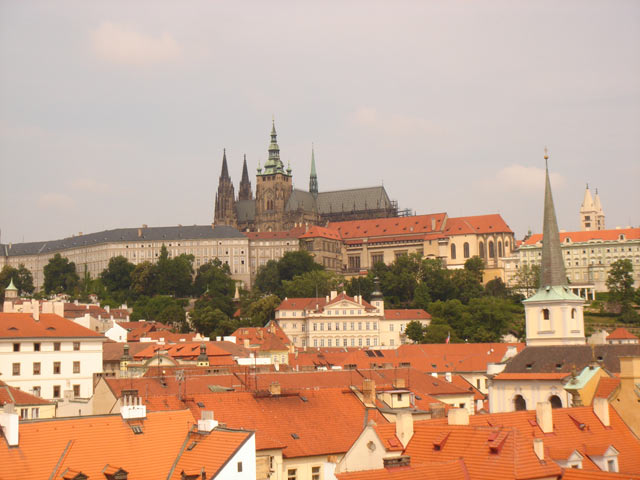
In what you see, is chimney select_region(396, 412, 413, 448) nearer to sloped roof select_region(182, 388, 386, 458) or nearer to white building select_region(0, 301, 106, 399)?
sloped roof select_region(182, 388, 386, 458)

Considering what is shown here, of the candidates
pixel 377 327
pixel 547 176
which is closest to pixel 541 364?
pixel 547 176

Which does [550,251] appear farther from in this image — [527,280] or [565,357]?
[527,280]

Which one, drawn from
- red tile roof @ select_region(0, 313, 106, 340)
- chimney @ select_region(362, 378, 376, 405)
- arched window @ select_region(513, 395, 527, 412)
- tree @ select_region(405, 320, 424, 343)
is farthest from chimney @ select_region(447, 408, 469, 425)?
tree @ select_region(405, 320, 424, 343)

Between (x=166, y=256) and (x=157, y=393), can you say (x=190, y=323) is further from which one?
(x=157, y=393)

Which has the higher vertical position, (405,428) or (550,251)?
(550,251)

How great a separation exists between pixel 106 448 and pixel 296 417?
10.3 meters

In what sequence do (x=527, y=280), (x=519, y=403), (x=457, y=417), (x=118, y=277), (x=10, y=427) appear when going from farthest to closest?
(x=118, y=277) < (x=527, y=280) < (x=519, y=403) < (x=457, y=417) < (x=10, y=427)

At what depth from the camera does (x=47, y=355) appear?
207 feet

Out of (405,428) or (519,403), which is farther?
(519,403)

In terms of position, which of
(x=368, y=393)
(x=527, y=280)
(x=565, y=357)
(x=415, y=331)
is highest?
(x=527, y=280)

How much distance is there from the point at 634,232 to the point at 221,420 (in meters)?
160

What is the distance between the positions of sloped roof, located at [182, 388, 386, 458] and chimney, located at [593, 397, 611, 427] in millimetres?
8027

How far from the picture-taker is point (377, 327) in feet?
445

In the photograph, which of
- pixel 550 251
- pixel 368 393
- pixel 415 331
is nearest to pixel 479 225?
pixel 415 331
